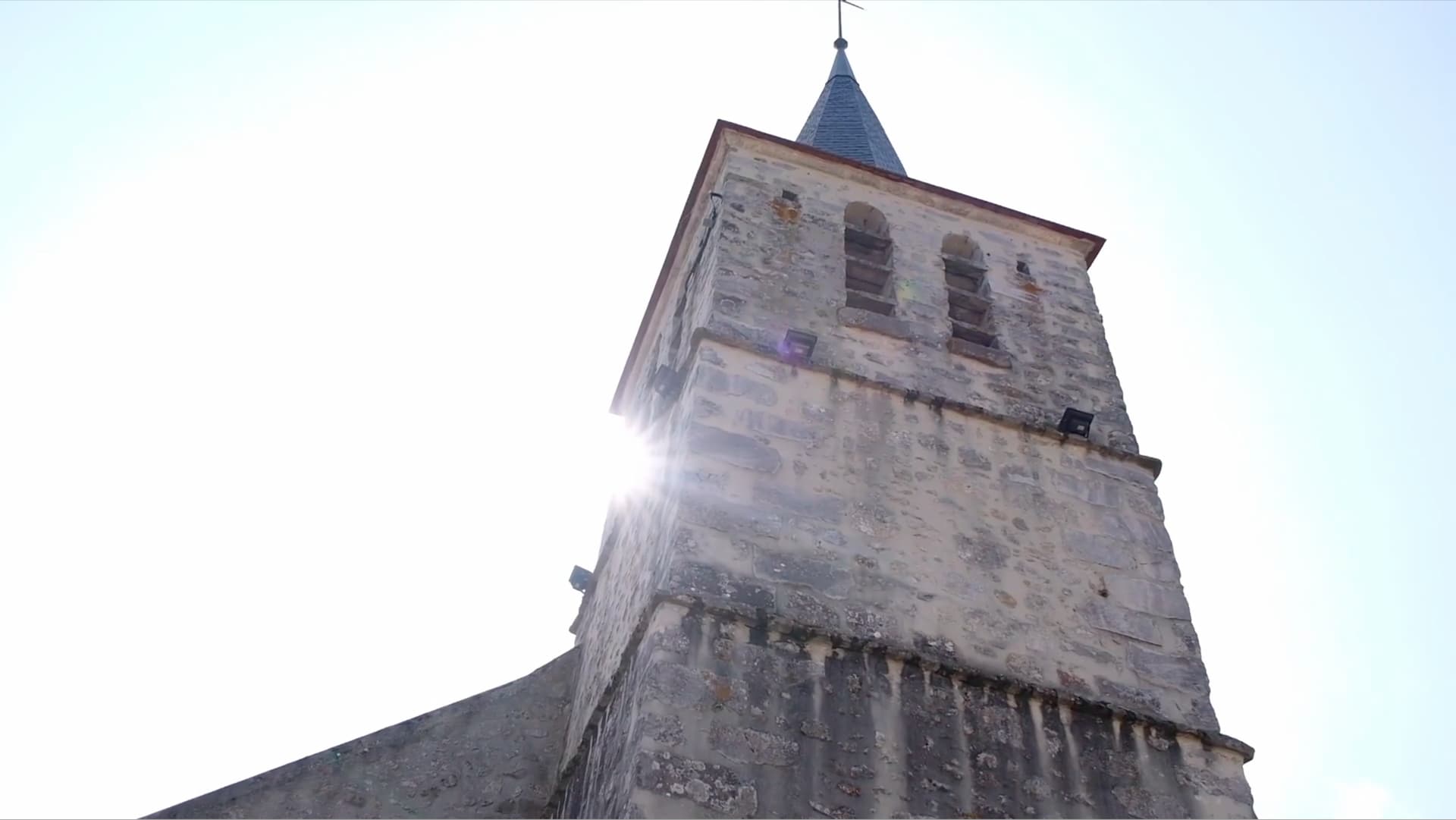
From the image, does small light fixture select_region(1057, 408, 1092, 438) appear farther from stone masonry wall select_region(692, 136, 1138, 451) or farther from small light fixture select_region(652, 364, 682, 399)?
small light fixture select_region(652, 364, 682, 399)

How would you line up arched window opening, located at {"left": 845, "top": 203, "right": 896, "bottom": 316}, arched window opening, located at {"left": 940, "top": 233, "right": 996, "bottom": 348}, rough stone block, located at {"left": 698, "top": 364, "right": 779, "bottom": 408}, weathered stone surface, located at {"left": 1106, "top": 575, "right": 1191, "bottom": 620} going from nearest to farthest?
1. weathered stone surface, located at {"left": 1106, "top": 575, "right": 1191, "bottom": 620}
2. rough stone block, located at {"left": 698, "top": 364, "right": 779, "bottom": 408}
3. arched window opening, located at {"left": 845, "top": 203, "right": 896, "bottom": 316}
4. arched window opening, located at {"left": 940, "top": 233, "right": 996, "bottom": 348}

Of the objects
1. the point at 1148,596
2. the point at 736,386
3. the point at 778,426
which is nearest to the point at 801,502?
the point at 778,426

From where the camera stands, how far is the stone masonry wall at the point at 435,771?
618cm

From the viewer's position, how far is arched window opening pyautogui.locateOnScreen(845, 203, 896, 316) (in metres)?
7.96

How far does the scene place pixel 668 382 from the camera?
7.38m

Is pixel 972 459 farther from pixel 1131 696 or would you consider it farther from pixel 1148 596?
pixel 1131 696

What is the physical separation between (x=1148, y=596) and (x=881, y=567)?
1.61 m

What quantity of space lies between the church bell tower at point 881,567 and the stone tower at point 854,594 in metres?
0.02

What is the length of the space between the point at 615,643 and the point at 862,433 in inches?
72.8

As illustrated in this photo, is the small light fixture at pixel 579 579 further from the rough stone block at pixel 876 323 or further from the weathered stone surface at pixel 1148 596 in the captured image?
the weathered stone surface at pixel 1148 596

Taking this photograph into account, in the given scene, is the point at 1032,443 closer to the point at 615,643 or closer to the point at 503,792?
the point at 615,643

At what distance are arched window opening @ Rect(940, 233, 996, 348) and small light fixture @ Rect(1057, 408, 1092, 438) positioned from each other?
3.16ft

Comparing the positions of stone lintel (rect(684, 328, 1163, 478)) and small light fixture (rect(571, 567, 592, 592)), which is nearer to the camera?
stone lintel (rect(684, 328, 1163, 478))

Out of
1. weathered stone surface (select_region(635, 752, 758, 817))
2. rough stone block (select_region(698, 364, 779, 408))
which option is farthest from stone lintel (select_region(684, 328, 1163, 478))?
weathered stone surface (select_region(635, 752, 758, 817))
